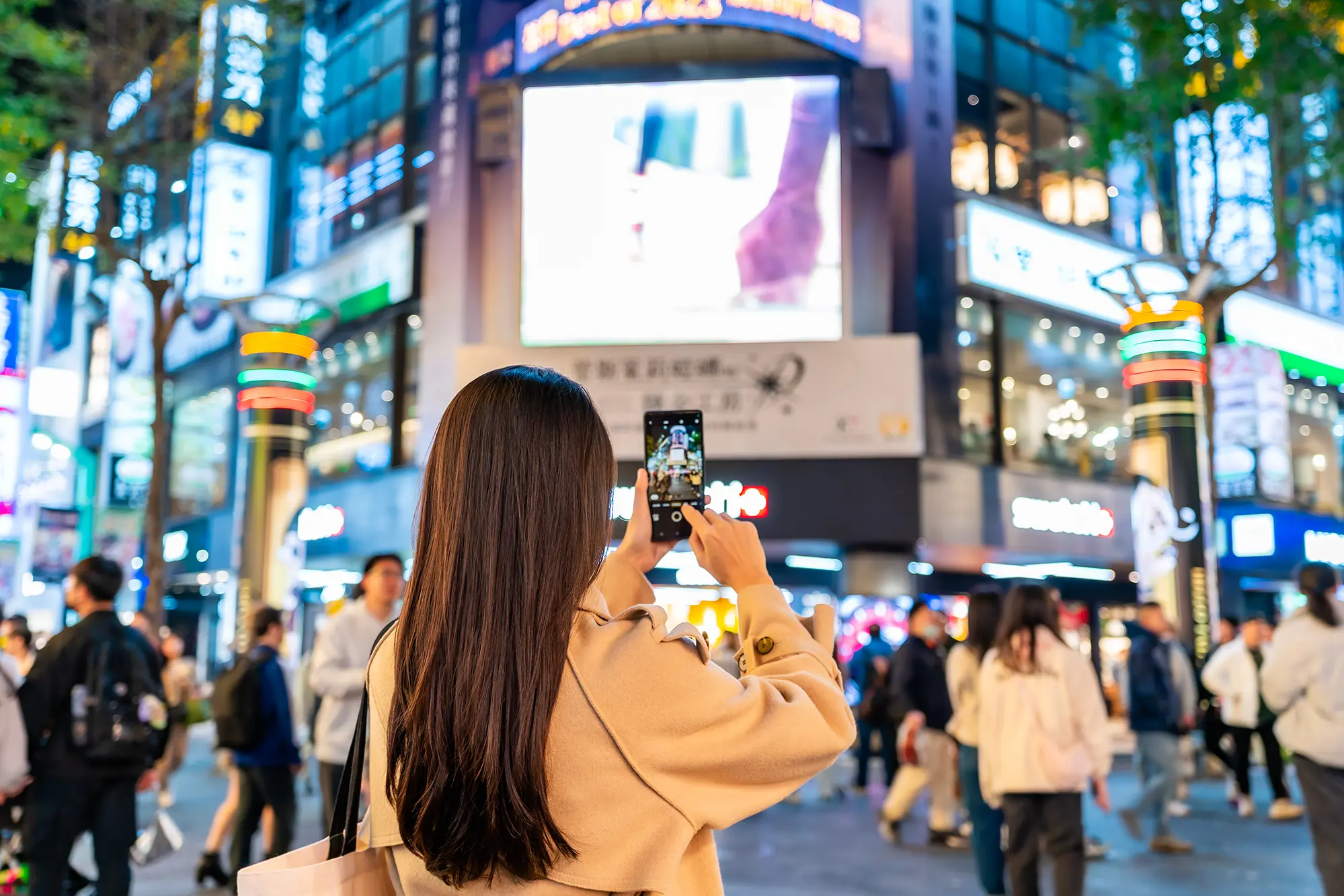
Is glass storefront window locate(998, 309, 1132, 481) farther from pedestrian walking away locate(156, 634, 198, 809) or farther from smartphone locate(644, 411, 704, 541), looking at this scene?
smartphone locate(644, 411, 704, 541)

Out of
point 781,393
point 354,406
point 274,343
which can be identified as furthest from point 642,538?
point 354,406

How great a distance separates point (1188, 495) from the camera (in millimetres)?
14047

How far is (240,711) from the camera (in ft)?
20.7

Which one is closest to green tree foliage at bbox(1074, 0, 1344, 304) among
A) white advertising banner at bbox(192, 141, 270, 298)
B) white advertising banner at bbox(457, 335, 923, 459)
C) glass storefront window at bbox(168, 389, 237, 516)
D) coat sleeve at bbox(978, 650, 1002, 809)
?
white advertising banner at bbox(457, 335, 923, 459)

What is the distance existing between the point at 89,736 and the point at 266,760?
1.64 m

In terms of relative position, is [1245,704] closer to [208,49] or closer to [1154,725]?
[1154,725]

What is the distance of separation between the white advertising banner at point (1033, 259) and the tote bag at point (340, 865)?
16.5 m

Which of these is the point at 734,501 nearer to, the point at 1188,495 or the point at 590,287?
the point at 590,287

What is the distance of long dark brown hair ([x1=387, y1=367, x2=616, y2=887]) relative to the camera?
1.52 metres

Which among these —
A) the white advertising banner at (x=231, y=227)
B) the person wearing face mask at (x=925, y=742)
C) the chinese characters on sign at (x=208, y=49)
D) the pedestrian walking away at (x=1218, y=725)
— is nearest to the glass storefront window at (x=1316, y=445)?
the pedestrian walking away at (x=1218, y=725)

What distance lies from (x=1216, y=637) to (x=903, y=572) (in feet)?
13.1

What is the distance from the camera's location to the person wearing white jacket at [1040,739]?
5.35 m

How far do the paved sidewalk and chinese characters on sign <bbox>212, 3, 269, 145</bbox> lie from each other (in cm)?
1471

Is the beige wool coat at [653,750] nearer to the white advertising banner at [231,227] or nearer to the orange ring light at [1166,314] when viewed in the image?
the orange ring light at [1166,314]
